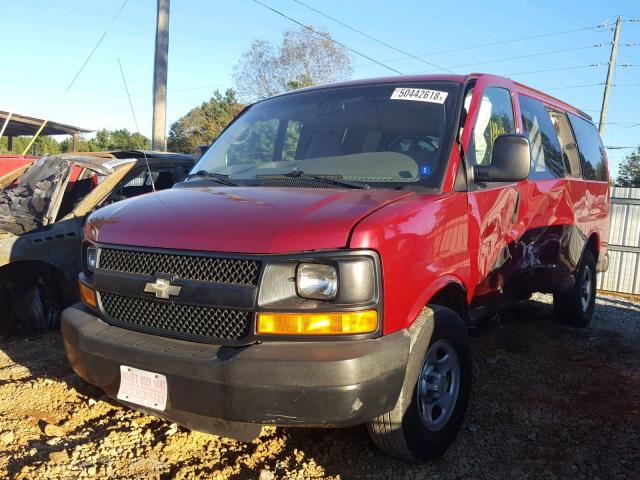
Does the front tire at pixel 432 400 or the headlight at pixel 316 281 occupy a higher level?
the headlight at pixel 316 281

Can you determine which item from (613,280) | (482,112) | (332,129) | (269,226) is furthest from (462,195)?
(613,280)

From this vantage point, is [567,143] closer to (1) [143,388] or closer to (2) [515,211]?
(2) [515,211]

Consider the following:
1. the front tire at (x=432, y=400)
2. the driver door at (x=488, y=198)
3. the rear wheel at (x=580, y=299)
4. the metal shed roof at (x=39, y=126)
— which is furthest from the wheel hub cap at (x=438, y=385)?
the metal shed roof at (x=39, y=126)

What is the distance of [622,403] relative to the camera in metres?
3.83

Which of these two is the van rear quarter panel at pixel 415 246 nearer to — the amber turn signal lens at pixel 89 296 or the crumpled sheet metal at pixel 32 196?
the amber turn signal lens at pixel 89 296

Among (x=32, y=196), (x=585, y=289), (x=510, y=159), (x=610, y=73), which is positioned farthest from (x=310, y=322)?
(x=610, y=73)

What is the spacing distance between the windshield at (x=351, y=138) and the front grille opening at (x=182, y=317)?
1068 millimetres

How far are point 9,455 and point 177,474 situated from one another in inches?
37.0

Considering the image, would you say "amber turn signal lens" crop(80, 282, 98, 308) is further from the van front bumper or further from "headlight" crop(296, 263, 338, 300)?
"headlight" crop(296, 263, 338, 300)

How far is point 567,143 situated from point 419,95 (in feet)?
7.93

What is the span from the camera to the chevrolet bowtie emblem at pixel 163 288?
2.54m

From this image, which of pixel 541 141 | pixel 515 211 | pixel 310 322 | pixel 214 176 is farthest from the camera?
pixel 541 141

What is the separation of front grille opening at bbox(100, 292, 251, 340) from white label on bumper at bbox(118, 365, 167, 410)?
0.23 metres

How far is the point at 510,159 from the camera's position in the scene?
3.18 metres
